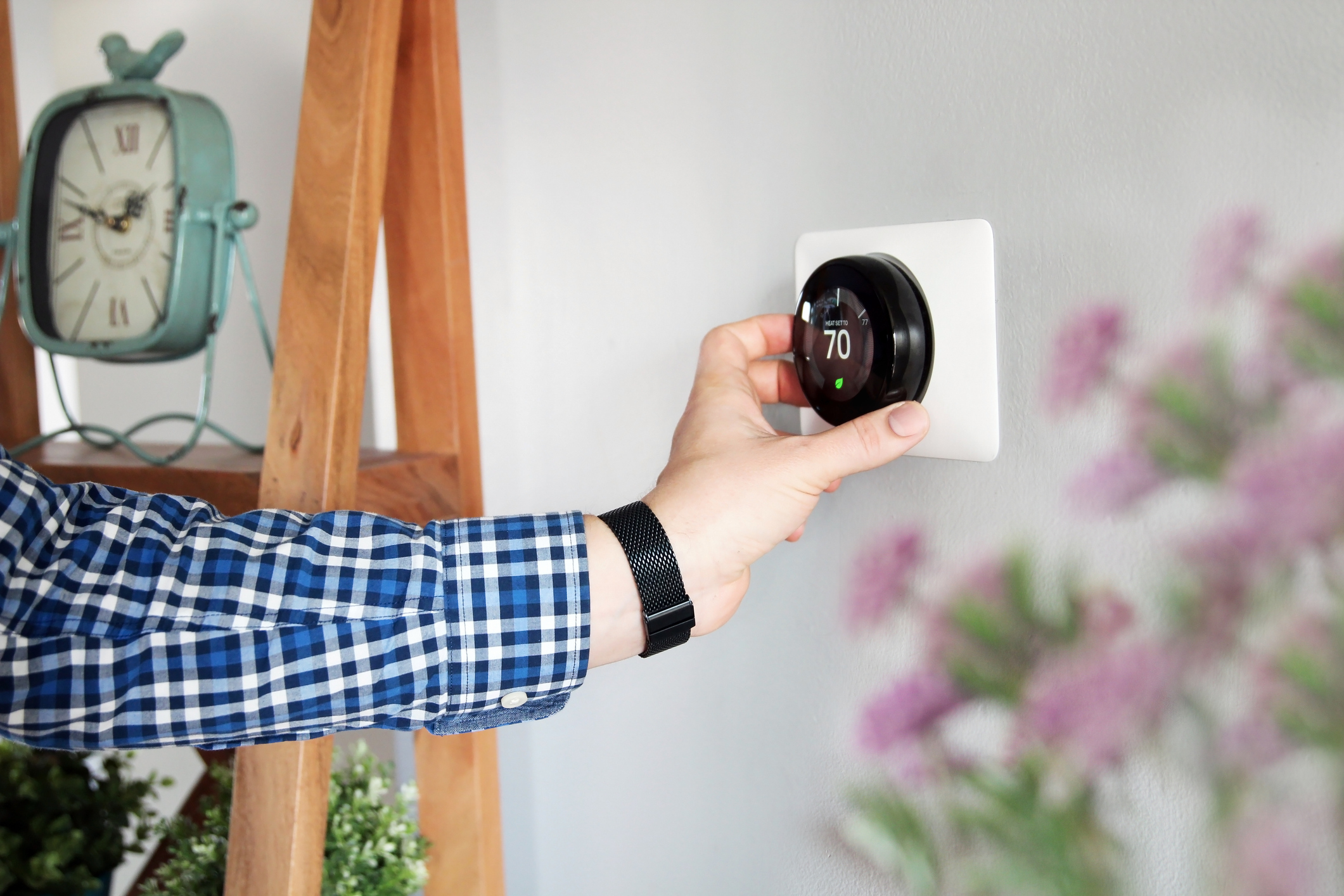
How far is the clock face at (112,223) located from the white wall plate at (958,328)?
0.70 metres

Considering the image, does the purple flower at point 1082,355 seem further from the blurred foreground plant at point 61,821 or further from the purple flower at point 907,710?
the blurred foreground plant at point 61,821

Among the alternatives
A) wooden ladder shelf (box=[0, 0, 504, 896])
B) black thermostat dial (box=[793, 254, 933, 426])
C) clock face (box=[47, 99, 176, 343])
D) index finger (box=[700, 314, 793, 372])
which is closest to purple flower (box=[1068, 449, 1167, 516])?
black thermostat dial (box=[793, 254, 933, 426])

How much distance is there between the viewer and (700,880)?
2.54 ft

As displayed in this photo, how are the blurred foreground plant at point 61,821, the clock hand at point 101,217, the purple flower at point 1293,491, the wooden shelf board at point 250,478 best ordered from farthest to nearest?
the blurred foreground plant at point 61,821
the clock hand at point 101,217
the wooden shelf board at point 250,478
the purple flower at point 1293,491

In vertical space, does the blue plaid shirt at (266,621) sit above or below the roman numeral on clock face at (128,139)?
below

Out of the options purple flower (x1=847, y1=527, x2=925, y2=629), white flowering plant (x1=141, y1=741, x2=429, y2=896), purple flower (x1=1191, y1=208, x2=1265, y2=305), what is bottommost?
white flowering plant (x1=141, y1=741, x2=429, y2=896)

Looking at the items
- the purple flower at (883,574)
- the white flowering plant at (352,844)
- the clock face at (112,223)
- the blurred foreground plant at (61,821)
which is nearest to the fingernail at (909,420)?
the purple flower at (883,574)

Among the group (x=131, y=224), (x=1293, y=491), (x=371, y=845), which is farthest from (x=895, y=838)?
(x=131, y=224)

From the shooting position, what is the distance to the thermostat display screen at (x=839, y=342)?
0.57m

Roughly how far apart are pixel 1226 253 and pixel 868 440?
8.3 inches

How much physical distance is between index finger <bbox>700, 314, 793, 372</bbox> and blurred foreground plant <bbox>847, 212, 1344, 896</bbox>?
189 mm

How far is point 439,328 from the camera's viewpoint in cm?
84

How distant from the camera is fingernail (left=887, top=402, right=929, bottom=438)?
1.78 feet

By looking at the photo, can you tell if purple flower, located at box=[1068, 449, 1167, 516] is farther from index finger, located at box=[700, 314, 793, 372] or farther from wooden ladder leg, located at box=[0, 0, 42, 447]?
wooden ladder leg, located at box=[0, 0, 42, 447]
